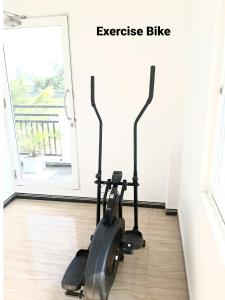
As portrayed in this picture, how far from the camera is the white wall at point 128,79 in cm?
253

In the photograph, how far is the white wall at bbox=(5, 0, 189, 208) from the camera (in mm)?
2525

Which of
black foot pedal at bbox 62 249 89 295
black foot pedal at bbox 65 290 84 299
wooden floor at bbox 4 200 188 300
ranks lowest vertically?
wooden floor at bbox 4 200 188 300

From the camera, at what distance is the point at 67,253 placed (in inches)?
90.9

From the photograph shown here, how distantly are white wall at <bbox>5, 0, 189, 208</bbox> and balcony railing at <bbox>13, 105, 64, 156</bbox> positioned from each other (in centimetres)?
76

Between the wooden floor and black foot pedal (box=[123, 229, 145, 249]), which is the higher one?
black foot pedal (box=[123, 229, 145, 249])

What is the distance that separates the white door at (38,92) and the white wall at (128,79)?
110 mm

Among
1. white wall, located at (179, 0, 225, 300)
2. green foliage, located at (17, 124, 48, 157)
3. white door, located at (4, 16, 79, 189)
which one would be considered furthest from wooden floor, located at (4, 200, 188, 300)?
green foliage, located at (17, 124, 48, 157)

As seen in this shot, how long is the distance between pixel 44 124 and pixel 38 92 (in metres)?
0.90

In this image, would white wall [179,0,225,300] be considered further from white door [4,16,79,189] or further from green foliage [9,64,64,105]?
green foliage [9,64,64,105]

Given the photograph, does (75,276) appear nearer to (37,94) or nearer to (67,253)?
(67,253)

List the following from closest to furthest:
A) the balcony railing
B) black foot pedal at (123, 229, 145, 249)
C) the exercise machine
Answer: the exercise machine, black foot pedal at (123, 229, 145, 249), the balcony railing

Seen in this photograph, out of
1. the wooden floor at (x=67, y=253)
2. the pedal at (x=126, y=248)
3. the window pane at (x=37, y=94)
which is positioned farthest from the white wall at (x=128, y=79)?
the pedal at (x=126, y=248)

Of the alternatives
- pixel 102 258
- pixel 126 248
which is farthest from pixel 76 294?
pixel 126 248

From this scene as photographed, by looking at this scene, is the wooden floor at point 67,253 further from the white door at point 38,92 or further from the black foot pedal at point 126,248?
the white door at point 38,92
